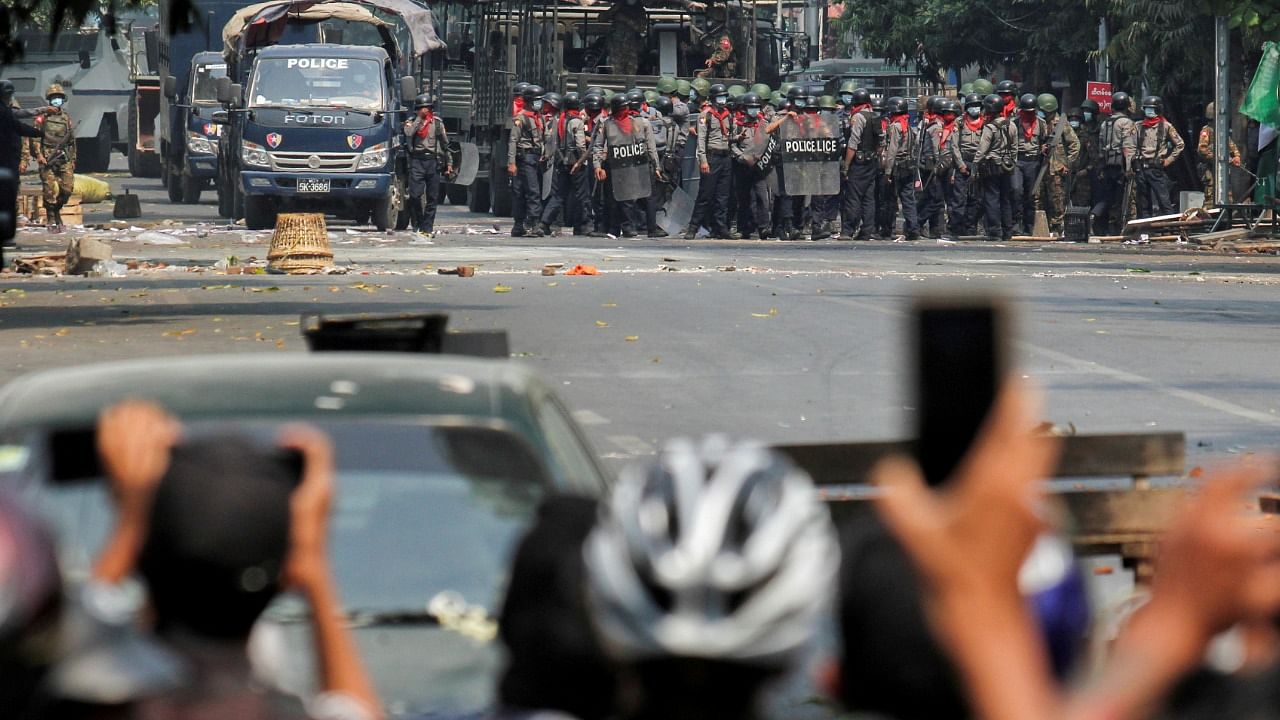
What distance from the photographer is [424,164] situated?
33156 millimetres

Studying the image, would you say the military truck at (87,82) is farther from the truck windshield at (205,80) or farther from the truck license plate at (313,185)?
the truck license plate at (313,185)

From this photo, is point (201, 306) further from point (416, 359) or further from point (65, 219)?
point (65, 219)

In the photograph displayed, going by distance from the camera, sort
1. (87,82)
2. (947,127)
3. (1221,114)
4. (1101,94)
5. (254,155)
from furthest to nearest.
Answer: (87,82) → (1101,94) → (947,127) → (1221,114) → (254,155)

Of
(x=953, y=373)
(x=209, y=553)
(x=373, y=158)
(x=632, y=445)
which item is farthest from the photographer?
(x=373, y=158)

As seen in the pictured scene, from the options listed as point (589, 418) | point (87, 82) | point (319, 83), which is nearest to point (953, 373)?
Result: point (589, 418)

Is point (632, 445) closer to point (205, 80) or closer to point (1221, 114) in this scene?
point (1221, 114)

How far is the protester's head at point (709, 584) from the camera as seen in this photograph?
66.5 inches

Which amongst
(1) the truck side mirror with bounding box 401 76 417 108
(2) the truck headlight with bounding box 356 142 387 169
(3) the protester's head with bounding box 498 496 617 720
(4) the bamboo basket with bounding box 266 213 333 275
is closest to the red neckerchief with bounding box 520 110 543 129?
(1) the truck side mirror with bounding box 401 76 417 108

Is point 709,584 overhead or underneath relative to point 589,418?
overhead

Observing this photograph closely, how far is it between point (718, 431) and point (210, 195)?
38938mm

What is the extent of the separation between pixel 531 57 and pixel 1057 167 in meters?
8.46

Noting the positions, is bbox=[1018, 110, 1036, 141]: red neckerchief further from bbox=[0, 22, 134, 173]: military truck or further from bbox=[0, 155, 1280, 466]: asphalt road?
bbox=[0, 22, 134, 173]: military truck

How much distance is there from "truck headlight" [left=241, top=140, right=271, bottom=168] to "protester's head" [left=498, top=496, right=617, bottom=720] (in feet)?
98.1

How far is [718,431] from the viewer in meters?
10.7
